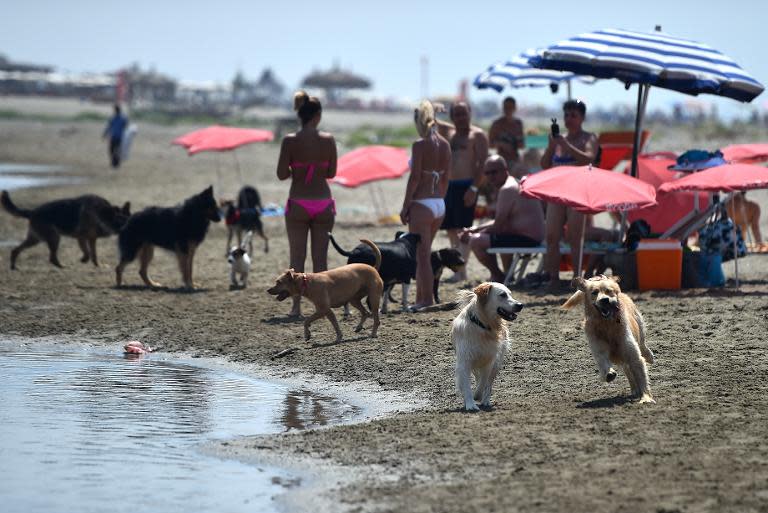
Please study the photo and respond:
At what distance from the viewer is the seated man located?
1342cm

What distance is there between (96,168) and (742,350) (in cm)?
3344

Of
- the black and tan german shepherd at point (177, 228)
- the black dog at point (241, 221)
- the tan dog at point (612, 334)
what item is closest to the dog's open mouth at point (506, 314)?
the tan dog at point (612, 334)

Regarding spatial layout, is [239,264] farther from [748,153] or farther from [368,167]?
[748,153]

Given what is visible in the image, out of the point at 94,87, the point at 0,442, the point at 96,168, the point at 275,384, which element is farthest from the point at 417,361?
the point at 94,87

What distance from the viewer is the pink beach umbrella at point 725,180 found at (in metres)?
12.5

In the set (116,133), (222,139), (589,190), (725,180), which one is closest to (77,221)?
(222,139)

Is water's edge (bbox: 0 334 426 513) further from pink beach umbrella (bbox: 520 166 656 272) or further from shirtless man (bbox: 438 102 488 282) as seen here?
shirtless man (bbox: 438 102 488 282)

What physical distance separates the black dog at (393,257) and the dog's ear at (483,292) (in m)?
3.14

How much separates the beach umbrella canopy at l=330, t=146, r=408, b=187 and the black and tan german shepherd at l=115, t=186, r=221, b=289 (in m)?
4.59

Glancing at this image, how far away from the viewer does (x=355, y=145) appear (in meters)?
50.0

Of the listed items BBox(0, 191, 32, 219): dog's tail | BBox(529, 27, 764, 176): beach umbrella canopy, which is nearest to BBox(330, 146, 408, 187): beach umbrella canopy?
BBox(0, 191, 32, 219): dog's tail

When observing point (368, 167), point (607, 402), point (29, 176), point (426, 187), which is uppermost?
point (426, 187)

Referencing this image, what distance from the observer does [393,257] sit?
11727 mm

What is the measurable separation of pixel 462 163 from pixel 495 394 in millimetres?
5170
